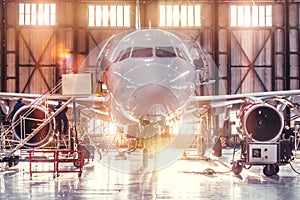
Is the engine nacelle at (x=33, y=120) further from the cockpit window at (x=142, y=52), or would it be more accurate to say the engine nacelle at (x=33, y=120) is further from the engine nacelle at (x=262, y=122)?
the engine nacelle at (x=262, y=122)

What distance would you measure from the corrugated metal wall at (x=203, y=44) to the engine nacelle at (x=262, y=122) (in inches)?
558

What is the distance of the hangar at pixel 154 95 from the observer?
40.4ft

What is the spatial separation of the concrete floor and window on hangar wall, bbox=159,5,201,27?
565 inches

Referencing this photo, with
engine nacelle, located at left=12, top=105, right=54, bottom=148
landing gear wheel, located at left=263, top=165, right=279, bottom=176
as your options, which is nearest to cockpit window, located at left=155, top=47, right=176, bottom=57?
landing gear wheel, located at left=263, top=165, right=279, bottom=176

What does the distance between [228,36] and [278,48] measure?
109 inches

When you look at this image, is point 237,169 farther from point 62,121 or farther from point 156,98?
point 62,121

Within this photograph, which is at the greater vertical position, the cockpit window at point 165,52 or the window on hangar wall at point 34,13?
the window on hangar wall at point 34,13

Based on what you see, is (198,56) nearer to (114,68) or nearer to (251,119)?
(251,119)

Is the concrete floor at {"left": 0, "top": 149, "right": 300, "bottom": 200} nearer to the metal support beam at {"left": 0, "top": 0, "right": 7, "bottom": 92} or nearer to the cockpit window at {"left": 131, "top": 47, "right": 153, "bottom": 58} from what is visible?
the cockpit window at {"left": 131, "top": 47, "right": 153, "bottom": 58}

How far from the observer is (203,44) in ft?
97.0

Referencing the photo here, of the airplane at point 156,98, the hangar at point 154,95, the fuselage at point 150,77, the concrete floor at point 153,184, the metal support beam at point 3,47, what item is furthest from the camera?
the metal support beam at point 3,47

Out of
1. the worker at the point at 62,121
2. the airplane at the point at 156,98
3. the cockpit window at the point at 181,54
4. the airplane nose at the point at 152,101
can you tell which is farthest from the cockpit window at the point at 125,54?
the worker at the point at 62,121

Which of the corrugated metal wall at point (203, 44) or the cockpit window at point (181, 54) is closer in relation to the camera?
the cockpit window at point (181, 54)

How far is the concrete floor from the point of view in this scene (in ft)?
34.7
